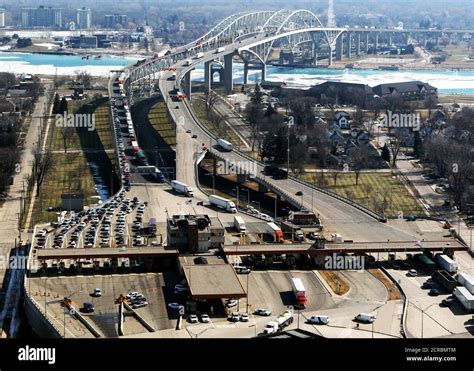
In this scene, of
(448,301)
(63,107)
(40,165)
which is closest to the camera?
(448,301)

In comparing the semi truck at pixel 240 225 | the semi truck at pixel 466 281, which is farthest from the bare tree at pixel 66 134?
the semi truck at pixel 466 281

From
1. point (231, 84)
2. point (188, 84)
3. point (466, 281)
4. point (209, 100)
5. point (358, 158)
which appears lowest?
point (466, 281)

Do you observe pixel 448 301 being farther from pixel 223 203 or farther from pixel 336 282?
pixel 223 203

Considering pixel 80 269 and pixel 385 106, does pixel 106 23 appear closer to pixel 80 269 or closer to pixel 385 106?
pixel 385 106

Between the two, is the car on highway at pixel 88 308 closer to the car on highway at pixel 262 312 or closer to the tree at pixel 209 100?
the car on highway at pixel 262 312

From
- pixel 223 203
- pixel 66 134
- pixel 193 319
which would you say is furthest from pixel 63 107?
pixel 193 319

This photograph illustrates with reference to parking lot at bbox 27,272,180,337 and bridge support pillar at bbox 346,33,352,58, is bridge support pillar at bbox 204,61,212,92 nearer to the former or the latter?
bridge support pillar at bbox 346,33,352,58

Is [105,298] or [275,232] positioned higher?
[275,232]
